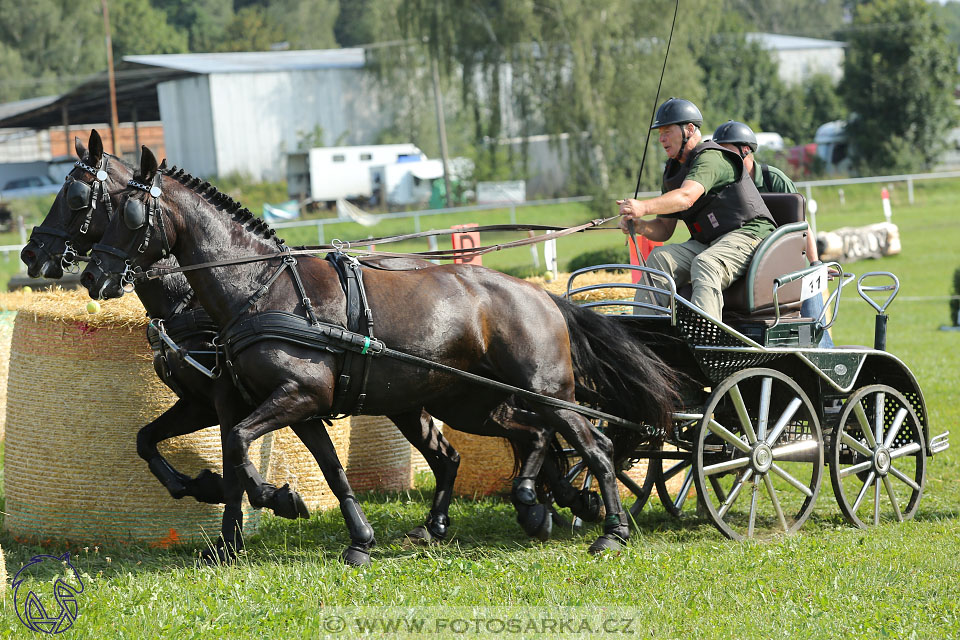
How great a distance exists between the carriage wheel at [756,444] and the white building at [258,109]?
40257 mm

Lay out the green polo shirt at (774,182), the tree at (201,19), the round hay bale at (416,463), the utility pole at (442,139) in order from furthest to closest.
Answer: the tree at (201,19) < the utility pole at (442,139) < the round hay bale at (416,463) < the green polo shirt at (774,182)

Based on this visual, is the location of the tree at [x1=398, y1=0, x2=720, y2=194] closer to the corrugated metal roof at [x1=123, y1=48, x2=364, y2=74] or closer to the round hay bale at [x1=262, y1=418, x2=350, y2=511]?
the corrugated metal roof at [x1=123, y1=48, x2=364, y2=74]

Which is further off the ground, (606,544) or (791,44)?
(791,44)

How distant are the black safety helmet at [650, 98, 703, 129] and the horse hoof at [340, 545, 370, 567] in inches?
116

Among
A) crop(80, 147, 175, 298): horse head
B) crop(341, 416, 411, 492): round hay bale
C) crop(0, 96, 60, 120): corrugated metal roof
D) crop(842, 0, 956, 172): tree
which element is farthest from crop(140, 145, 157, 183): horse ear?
crop(0, 96, 60, 120): corrugated metal roof

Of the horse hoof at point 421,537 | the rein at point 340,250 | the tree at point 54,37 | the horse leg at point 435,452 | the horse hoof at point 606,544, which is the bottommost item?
the horse hoof at point 421,537

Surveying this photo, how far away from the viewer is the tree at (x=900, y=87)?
39.3 meters

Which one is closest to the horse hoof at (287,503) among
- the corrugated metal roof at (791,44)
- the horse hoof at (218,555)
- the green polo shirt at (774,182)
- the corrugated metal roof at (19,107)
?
the horse hoof at (218,555)

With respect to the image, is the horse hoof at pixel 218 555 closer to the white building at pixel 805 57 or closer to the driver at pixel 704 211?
the driver at pixel 704 211

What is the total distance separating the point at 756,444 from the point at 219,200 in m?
3.29

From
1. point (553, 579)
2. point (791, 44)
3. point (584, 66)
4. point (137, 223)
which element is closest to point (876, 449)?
point (553, 579)

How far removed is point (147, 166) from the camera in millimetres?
5293

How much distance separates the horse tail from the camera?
19.9 ft

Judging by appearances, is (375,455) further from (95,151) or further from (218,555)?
(95,151)
